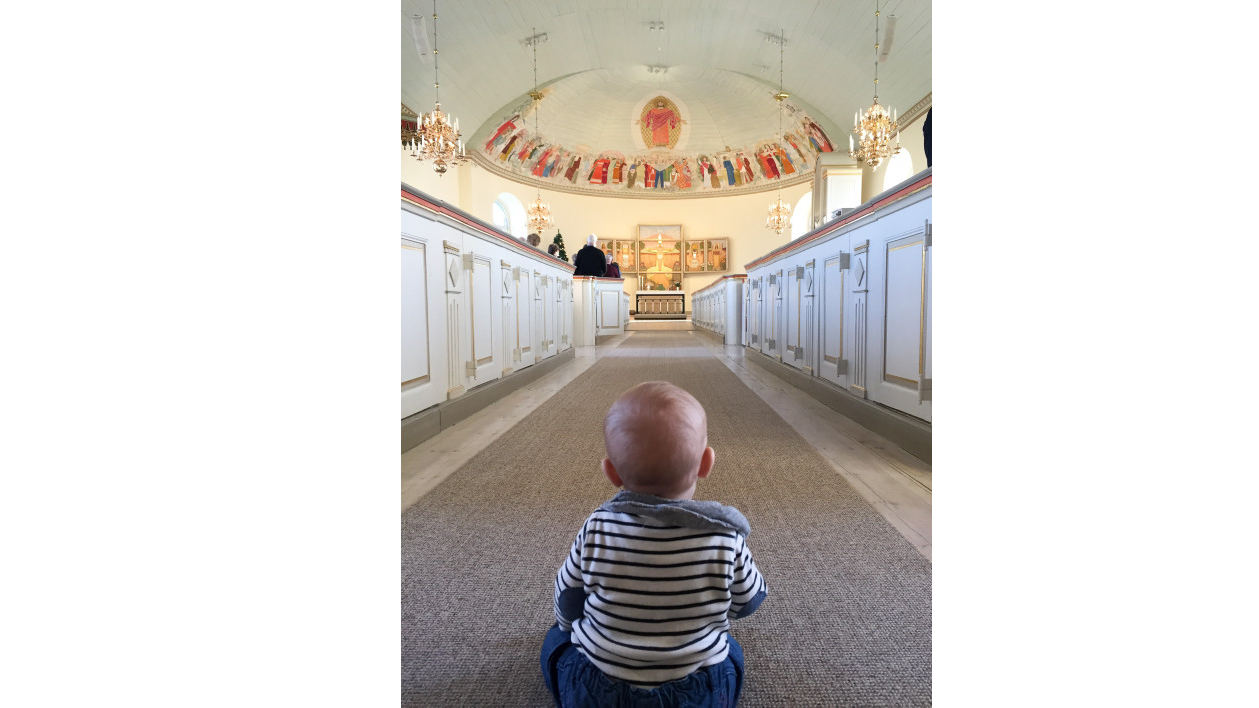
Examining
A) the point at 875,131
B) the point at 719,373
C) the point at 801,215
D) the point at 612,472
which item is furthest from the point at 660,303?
the point at 612,472

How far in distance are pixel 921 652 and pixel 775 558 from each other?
0.49m

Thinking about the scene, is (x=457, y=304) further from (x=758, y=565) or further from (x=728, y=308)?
(x=728, y=308)

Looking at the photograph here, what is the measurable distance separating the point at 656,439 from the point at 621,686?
15.0 inches

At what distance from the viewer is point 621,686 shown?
2.97ft

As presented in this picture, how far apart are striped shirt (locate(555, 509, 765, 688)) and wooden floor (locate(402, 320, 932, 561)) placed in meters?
1.06

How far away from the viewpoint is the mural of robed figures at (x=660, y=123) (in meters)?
17.6

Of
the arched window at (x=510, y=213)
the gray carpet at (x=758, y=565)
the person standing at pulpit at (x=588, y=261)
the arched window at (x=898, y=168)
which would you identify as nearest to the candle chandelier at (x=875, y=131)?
the arched window at (x=898, y=168)

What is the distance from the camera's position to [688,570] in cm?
90

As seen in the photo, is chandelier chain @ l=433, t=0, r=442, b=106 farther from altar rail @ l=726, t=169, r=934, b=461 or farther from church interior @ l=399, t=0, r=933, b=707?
altar rail @ l=726, t=169, r=934, b=461

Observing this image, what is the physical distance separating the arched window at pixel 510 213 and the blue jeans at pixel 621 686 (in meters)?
16.9

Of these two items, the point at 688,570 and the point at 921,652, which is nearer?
the point at 688,570

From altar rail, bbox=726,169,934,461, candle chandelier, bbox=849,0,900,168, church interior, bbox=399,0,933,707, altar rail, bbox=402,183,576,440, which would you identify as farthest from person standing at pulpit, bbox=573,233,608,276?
altar rail, bbox=726,169,934,461
